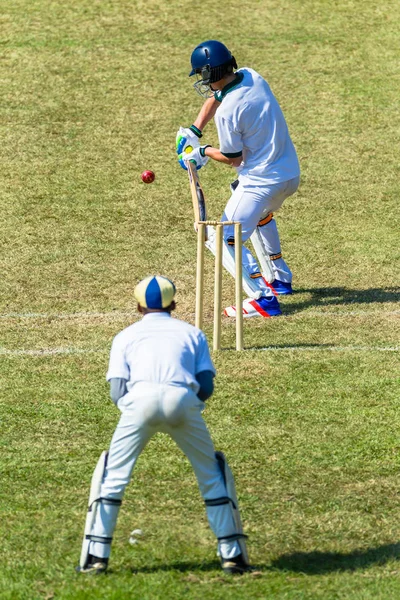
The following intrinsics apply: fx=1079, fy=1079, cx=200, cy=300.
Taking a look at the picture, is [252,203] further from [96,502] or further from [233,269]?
[96,502]

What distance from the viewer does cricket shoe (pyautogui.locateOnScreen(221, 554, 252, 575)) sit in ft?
21.1

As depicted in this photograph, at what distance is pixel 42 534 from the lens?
23.6 ft

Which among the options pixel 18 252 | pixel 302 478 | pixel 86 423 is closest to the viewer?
pixel 302 478

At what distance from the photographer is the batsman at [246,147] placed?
35.9 ft

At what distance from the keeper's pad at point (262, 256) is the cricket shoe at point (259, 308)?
753mm

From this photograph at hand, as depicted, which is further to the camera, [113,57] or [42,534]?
[113,57]

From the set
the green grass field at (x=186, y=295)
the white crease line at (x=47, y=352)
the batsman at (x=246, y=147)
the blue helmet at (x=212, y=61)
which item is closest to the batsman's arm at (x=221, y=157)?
the batsman at (x=246, y=147)

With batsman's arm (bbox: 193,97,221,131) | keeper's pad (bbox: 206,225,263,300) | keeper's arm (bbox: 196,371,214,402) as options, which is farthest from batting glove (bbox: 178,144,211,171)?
keeper's arm (bbox: 196,371,214,402)

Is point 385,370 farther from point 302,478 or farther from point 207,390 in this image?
point 207,390

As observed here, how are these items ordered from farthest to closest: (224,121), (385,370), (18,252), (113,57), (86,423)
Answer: (113,57) < (18,252) < (224,121) < (385,370) < (86,423)

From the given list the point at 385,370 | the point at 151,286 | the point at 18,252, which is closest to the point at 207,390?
the point at 151,286

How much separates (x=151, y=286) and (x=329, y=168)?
1061 cm

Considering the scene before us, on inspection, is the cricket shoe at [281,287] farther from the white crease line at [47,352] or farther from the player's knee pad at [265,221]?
the white crease line at [47,352]

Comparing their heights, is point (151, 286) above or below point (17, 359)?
above
